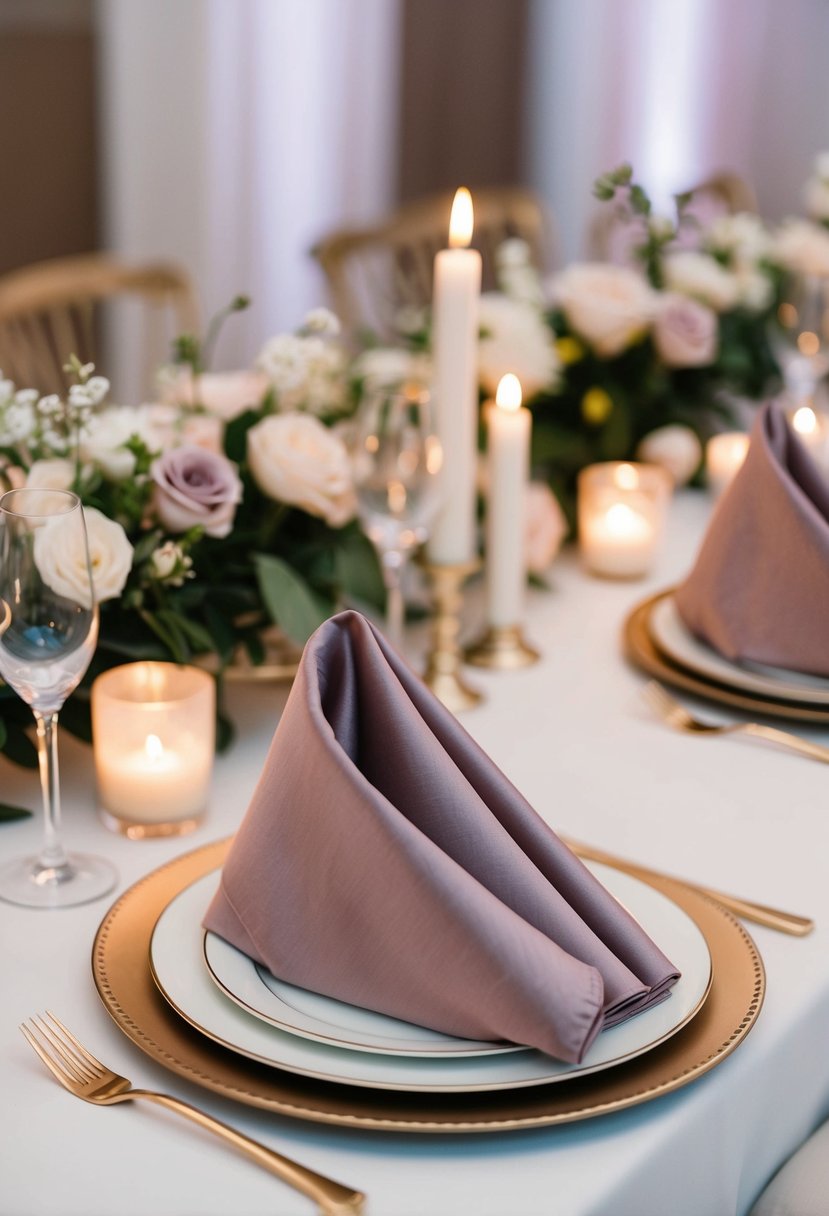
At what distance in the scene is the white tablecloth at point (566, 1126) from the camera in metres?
0.63

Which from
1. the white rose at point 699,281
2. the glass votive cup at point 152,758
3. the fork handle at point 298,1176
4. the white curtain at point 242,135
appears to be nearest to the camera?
the fork handle at point 298,1176

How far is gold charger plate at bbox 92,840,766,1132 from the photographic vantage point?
0.65m

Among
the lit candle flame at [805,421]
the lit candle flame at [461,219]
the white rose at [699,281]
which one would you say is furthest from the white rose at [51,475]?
the white rose at [699,281]

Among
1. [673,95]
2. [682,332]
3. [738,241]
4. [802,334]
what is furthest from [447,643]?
[673,95]

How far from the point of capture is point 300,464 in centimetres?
109

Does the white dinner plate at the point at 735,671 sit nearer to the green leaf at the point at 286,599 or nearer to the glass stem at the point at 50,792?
the green leaf at the point at 286,599

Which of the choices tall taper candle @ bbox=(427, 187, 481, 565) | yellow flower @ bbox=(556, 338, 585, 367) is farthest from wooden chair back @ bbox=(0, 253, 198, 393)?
tall taper candle @ bbox=(427, 187, 481, 565)

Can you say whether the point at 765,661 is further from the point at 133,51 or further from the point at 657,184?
the point at 657,184

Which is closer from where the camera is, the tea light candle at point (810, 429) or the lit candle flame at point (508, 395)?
the lit candle flame at point (508, 395)

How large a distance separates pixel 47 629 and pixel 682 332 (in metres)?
1.04

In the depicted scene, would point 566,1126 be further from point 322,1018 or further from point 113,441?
point 113,441

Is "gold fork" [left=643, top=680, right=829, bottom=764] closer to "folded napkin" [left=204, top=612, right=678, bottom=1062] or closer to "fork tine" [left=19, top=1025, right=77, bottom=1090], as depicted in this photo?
"folded napkin" [left=204, top=612, right=678, bottom=1062]

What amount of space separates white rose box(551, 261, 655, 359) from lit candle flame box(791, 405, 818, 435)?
0.20 meters

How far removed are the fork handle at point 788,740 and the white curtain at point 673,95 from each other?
11.6 ft
